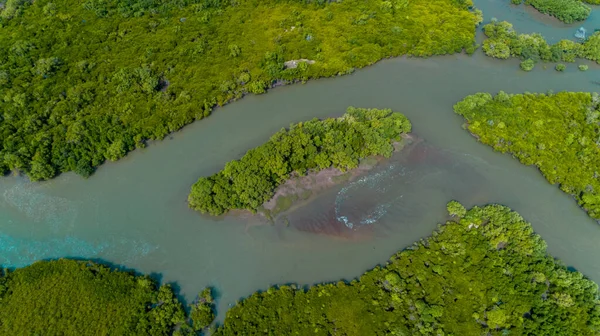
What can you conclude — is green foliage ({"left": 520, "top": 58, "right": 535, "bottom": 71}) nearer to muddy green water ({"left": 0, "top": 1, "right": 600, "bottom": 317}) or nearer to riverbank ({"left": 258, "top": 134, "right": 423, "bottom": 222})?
muddy green water ({"left": 0, "top": 1, "right": 600, "bottom": 317})

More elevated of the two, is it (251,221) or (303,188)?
(303,188)

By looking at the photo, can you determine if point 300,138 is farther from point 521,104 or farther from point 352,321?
point 521,104

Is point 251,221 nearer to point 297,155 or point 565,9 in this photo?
point 297,155

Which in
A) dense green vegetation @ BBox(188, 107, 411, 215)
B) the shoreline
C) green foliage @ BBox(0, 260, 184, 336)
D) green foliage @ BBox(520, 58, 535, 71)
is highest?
green foliage @ BBox(520, 58, 535, 71)

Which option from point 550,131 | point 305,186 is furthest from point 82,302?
point 550,131

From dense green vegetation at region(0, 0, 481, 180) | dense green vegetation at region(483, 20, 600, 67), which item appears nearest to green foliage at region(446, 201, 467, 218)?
dense green vegetation at region(0, 0, 481, 180)
